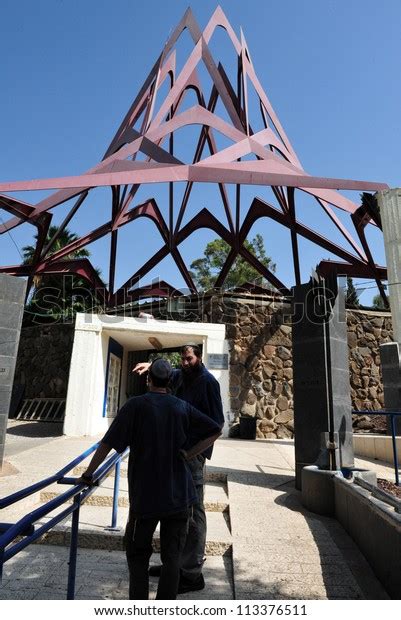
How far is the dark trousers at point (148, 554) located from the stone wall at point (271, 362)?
344 inches

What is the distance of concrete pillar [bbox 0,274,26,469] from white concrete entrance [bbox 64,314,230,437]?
374 cm

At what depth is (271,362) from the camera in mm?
11852

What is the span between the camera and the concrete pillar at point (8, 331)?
5609mm

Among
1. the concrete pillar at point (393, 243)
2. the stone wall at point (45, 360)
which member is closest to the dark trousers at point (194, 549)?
the concrete pillar at point (393, 243)

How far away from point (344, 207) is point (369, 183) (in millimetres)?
3843

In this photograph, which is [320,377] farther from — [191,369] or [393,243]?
[393,243]

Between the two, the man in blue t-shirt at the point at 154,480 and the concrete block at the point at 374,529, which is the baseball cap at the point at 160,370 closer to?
the man in blue t-shirt at the point at 154,480

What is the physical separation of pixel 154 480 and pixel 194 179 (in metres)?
9.80

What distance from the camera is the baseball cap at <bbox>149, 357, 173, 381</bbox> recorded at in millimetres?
2260

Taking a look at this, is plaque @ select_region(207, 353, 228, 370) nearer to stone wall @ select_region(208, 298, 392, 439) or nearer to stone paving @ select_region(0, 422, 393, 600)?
stone wall @ select_region(208, 298, 392, 439)

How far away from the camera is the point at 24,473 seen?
5.03 meters

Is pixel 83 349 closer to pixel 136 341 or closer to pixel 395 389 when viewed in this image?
pixel 136 341

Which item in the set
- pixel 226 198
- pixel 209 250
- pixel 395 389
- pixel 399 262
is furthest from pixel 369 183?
pixel 209 250

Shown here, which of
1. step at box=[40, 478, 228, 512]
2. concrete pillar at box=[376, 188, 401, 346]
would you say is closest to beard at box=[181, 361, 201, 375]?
step at box=[40, 478, 228, 512]
